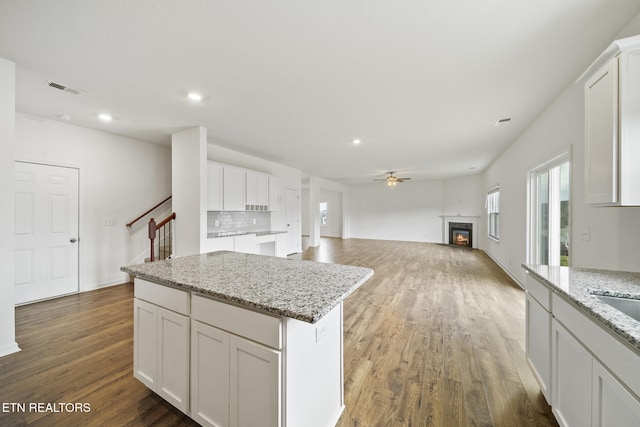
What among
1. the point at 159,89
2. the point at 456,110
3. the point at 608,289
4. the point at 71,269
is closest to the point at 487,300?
the point at 608,289

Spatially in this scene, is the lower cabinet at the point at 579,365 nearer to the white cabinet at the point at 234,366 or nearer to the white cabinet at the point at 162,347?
the white cabinet at the point at 234,366

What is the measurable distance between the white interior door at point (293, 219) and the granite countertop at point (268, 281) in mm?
5032

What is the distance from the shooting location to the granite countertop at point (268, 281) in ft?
3.57

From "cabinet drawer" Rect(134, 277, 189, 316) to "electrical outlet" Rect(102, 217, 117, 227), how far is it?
3412 mm

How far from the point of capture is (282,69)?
2.22 metres

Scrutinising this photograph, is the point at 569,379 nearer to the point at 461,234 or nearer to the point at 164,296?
the point at 164,296

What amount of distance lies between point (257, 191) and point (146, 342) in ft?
13.1

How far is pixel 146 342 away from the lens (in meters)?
1.64

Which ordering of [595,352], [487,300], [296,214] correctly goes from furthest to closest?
[296,214]
[487,300]
[595,352]

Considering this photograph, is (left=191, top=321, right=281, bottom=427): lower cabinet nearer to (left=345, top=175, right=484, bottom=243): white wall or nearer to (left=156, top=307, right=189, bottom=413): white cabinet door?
(left=156, top=307, right=189, bottom=413): white cabinet door

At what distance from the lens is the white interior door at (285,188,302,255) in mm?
7145

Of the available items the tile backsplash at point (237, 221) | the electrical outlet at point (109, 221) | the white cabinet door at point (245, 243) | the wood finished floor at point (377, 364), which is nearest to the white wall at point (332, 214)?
the tile backsplash at point (237, 221)

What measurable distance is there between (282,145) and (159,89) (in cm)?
240

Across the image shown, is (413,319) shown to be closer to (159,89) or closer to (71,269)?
(159,89)
